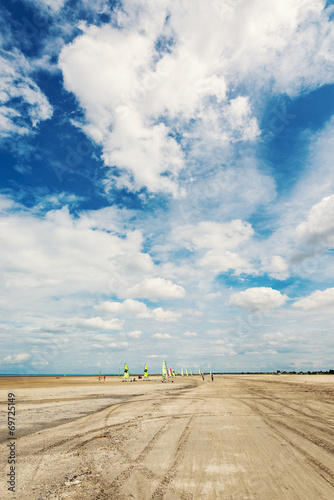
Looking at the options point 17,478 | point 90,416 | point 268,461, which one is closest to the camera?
point 17,478

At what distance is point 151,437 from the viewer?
358 inches

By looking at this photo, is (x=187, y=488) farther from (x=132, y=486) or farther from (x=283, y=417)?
(x=283, y=417)

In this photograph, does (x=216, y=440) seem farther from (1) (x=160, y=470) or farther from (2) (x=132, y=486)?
(2) (x=132, y=486)

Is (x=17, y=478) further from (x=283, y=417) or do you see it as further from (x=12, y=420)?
(x=283, y=417)

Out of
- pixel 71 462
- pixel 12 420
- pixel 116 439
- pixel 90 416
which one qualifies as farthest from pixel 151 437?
pixel 12 420

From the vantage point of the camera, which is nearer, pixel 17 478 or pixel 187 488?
pixel 187 488

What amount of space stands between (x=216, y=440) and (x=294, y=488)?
369cm

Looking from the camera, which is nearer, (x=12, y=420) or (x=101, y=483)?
(x=101, y=483)

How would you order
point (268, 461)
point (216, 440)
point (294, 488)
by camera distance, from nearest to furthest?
point (294, 488), point (268, 461), point (216, 440)

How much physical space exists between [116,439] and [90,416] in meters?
5.57

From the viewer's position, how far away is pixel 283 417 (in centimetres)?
1232

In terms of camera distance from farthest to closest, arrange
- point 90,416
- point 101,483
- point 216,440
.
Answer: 1. point 90,416
2. point 216,440
3. point 101,483

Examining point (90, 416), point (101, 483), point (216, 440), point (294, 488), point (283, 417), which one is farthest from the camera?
point (90, 416)

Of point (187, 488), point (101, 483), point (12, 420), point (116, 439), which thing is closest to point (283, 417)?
point (116, 439)
